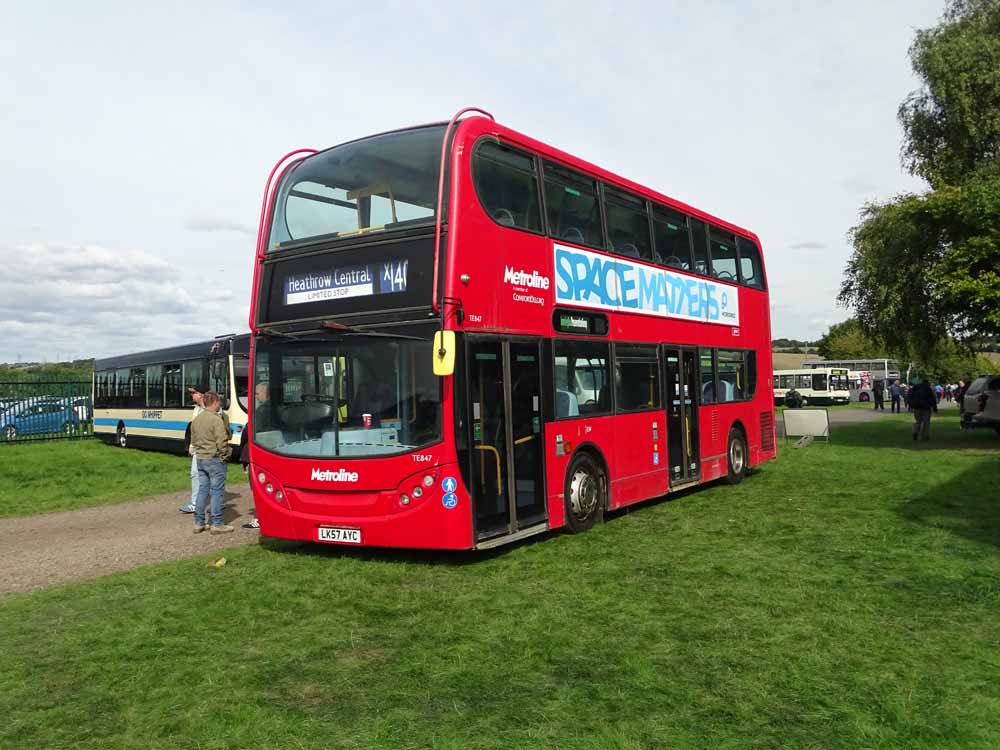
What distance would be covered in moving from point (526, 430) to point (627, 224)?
3.79 m

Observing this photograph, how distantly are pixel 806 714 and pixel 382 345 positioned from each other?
5196mm

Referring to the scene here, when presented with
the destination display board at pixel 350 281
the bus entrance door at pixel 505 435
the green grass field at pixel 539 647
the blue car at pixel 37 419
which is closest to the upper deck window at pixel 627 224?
the bus entrance door at pixel 505 435

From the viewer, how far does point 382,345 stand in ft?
27.7

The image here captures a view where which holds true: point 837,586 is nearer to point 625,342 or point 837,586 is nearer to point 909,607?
point 909,607

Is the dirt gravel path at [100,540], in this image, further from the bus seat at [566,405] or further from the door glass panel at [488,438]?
the bus seat at [566,405]

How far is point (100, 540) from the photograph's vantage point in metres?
11.0

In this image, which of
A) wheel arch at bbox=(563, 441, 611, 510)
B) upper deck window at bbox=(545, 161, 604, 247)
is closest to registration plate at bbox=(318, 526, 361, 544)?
wheel arch at bbox=(563, 441, 611, 510)

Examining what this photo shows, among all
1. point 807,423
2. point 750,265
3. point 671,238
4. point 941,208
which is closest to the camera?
point 671,238

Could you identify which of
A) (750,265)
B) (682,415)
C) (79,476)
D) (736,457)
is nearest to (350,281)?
(682,415)

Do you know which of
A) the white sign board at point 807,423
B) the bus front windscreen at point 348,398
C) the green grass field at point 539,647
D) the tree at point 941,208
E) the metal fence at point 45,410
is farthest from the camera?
the metal fence at point 45,410

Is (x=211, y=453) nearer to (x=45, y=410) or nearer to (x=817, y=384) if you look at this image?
(x=45, y=410)

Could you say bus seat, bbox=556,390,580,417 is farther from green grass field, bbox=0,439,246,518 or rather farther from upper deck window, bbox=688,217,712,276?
green grass field, bbox=0,439,246,518

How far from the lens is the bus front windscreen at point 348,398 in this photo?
8273 mm

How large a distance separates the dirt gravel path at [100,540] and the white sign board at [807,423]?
17089 millimetres
